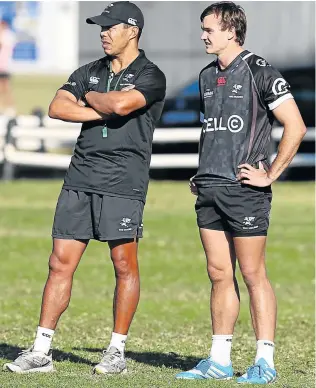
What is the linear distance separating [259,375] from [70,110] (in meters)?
2.02

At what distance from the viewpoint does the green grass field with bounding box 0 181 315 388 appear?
777cm

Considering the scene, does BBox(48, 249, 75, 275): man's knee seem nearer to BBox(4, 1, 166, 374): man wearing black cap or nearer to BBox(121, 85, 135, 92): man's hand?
BBox(4, 1, 166, 374): man wearing black cap

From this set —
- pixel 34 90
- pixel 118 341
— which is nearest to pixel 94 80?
pixel 118 341

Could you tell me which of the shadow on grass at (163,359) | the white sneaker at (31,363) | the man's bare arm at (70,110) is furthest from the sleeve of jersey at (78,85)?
the shadow on grass at (163,359)

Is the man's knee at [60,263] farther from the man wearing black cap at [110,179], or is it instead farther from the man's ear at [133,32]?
the man's ear at [133,32]

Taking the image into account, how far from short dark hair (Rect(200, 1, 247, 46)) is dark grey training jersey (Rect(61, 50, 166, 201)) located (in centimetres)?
63

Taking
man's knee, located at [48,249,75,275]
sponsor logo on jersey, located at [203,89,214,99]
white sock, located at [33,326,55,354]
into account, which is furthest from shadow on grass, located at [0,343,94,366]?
sponsor logo on jersey, located at [203,89,214,99]

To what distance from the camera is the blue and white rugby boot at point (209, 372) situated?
7230 mm

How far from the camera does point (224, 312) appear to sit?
7320 millimetres

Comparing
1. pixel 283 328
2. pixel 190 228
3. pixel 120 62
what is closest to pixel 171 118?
pixel 190 228

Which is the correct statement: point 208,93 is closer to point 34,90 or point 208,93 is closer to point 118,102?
point 118,102

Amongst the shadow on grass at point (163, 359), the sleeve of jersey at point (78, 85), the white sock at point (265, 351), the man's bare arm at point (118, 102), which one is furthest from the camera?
the shadow on grass at point (163, 359)

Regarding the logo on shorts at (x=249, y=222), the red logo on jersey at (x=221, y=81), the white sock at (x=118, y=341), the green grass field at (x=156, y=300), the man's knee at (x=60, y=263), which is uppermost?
the red logo on jersey at (x=221, y=81)

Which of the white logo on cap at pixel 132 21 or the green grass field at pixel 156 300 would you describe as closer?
the white logo on cap at pixel 132 21
